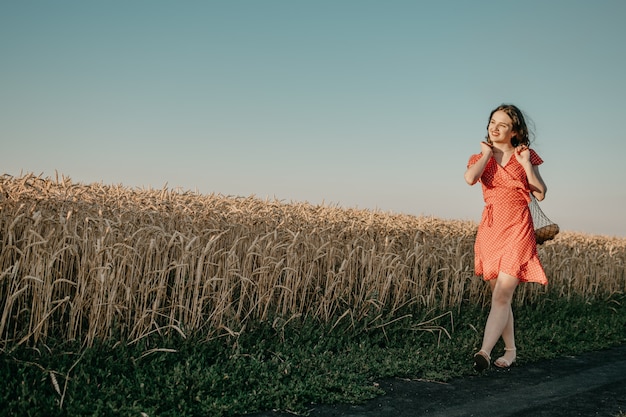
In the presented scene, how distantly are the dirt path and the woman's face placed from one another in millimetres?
2357

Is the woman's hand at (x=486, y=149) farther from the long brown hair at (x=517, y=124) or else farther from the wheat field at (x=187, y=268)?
the wheat field at (x=187, y=268)

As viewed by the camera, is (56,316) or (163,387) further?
(56,316)

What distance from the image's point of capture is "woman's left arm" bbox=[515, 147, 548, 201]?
19.4 feet

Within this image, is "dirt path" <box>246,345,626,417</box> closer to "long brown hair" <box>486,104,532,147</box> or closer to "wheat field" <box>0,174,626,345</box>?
"wheat field" <box>0,174,626,345</box>

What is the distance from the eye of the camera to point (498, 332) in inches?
227

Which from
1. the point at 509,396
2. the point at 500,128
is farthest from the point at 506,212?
the point at 509,396

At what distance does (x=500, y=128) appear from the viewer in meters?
6.04

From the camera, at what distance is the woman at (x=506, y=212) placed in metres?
5.84

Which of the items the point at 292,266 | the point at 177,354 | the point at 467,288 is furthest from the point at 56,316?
the point at 467,288

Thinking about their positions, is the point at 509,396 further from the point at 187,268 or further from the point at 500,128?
the point at 187,268

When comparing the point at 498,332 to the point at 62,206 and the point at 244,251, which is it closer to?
the point at 244,251

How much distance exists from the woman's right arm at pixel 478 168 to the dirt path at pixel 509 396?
1907 millimetres

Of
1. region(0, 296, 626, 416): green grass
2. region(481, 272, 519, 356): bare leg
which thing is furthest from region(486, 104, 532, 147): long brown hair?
region(0, 296, 626, 416): green grass

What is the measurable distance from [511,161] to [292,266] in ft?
8.29
